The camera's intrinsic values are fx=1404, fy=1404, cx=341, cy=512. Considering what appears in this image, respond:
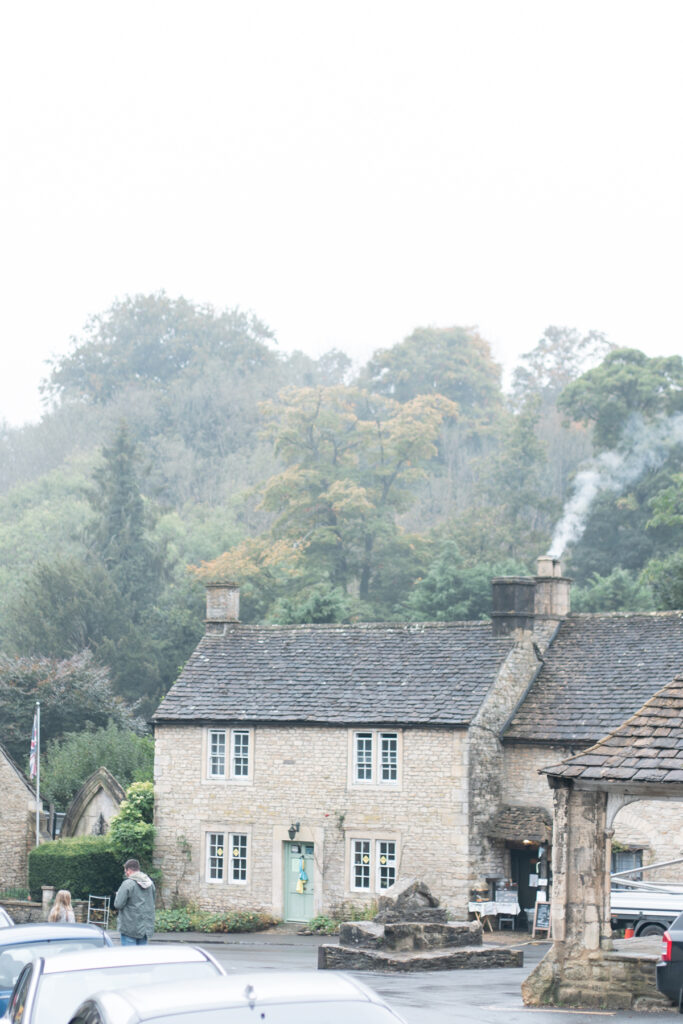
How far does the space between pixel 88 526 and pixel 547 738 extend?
168ft

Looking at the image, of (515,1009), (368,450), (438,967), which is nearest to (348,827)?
(438,967)

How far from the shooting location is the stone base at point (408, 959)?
21.8 meters

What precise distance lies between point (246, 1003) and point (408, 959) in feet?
49.7

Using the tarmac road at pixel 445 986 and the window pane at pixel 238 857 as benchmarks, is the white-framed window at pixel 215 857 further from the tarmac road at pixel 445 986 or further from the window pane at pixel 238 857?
the tarmac road at pixel 445 986

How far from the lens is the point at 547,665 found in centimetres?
3500

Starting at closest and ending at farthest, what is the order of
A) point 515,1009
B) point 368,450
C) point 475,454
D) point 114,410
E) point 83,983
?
1. point 83,983
2. point 515,1009
3. point 368,450
4. point 475,454
5. point 114,410

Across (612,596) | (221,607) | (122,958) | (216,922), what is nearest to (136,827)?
(216,922)

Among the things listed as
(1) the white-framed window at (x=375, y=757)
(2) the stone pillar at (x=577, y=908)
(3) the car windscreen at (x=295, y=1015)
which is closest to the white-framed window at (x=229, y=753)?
(1) the white-framed window at (x=375, y=757)

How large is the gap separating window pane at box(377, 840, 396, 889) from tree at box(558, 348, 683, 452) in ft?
126

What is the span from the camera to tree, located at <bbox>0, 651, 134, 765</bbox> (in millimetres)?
49156

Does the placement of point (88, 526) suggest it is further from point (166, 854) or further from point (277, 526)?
point (166, 854)

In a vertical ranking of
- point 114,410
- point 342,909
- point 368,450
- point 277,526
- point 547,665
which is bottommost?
point 342,909

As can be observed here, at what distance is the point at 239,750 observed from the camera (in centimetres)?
3562

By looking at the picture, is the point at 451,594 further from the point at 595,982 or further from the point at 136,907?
the point at 595,982
